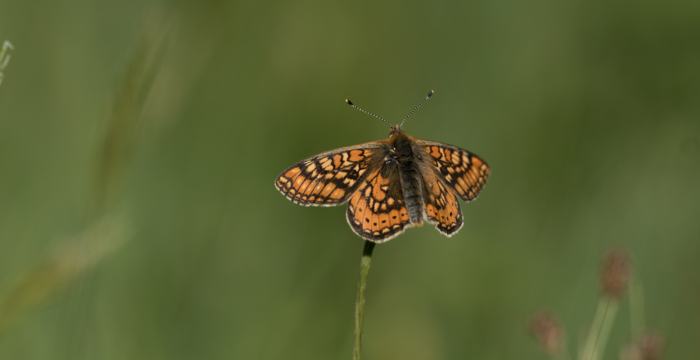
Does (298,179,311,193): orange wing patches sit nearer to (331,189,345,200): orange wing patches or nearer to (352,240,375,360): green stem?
(331,189,345,200): orange wing patches

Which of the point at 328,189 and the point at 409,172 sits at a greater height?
the point at 409,172

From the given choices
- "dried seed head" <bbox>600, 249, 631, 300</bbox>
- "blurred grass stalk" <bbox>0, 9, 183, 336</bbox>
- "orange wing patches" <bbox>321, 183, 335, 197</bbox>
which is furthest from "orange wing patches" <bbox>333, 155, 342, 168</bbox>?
"dried seed head" <bbox>600, 249, 631, 300</bbox>

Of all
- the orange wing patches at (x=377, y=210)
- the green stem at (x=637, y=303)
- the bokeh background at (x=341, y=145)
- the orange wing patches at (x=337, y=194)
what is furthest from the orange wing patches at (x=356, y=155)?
the green stem at (x=637, y=303)

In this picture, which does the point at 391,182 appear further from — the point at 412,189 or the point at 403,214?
the point at 403,214

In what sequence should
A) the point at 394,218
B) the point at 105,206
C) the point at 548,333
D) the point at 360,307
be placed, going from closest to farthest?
1. the point at 360,307
2. the point at 105,206
3. the point at 548,333
4. the point at 394,218

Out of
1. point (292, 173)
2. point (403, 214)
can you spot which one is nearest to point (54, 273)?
point (292, 173)

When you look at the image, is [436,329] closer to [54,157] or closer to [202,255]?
[202,255]
